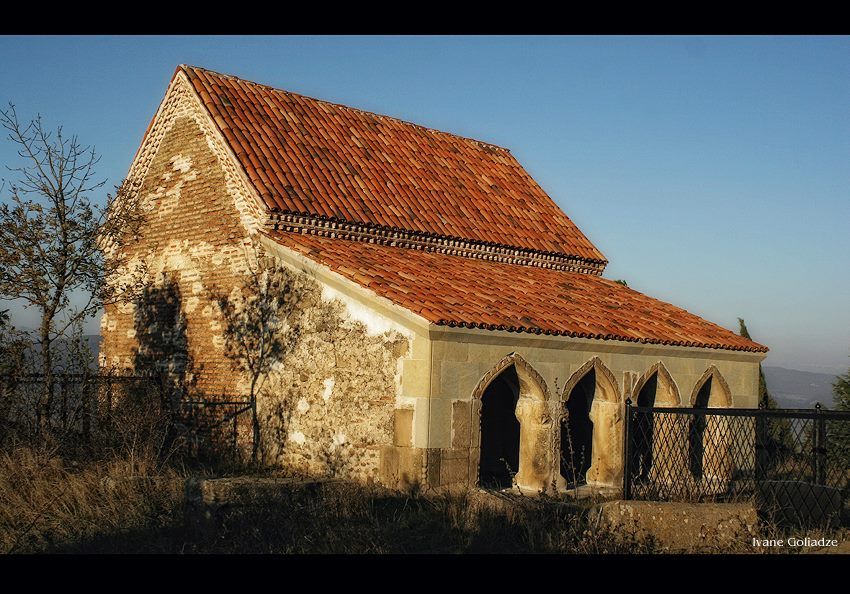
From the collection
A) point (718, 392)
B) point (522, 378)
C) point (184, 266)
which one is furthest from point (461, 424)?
point (718, 392)

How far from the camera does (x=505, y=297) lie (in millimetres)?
14836

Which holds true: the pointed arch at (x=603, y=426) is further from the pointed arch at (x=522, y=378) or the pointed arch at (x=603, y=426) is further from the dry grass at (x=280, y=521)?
the dry grass at (x=280, y=521)

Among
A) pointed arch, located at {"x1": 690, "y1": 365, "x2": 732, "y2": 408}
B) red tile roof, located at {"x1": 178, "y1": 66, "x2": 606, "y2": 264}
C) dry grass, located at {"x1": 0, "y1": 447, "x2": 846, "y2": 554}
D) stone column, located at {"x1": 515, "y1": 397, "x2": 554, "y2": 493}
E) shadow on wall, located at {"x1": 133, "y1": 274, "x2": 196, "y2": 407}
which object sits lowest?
dry grass, located at {"x1": 0, "y1": 447, "x2": 846, "y2": 554}

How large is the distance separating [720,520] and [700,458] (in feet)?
28.3

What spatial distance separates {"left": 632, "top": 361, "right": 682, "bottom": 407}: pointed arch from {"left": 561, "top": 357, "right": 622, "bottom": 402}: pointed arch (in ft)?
2.99

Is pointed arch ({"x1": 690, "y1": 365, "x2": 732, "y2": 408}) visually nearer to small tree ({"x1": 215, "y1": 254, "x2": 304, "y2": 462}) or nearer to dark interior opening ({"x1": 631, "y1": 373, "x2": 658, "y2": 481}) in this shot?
dark interior opening ({"x1": 631, "y1": 373, "x2": 658, "y2": 481})

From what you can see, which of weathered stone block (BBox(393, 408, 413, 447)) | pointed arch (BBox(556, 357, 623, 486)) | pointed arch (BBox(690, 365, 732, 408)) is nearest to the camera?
weathered stone block (BBox(393, 408, 413, 447))

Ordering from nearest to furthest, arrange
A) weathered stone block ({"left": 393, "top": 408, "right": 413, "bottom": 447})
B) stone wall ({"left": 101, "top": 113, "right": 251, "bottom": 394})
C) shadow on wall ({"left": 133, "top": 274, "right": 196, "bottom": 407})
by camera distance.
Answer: weathered stone block ({"left": 393, "top": 408, "right": 413, "bottom": 447}) → stone wall ({"left": 101, "top": 113, "right": 251, "bottom": 394}) → shadow on wall ({"left": 133, "top": 274, "right": 196, "bottom": 407})

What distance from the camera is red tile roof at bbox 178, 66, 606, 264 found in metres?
16.3

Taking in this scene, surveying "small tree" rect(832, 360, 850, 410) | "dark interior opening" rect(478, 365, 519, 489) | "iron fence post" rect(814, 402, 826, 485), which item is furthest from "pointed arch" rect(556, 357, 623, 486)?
"small tree" rect(832, 360, 850, 410)

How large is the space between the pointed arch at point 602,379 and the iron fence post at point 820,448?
476 cm

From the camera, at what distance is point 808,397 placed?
7800 inches

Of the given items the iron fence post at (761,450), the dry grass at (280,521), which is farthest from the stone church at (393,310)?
the iron fence post at (761,450)

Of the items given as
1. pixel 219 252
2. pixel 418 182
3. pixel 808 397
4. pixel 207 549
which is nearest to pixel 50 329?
pixel 219 252
